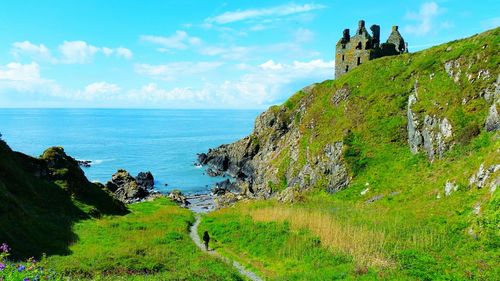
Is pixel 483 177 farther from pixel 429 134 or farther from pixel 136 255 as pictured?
pixel 136 255

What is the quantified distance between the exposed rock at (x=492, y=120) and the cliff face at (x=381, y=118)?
4.6 inches

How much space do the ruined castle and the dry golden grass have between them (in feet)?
185

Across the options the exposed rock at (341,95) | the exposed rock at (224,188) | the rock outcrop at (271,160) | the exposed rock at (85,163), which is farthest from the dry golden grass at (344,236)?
the exposed rock at (85,163)

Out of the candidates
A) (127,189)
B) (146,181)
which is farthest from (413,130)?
(146,181)

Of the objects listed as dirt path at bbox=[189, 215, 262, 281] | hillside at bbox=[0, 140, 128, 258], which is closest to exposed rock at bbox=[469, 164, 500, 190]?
dirt path at bbox=[189, 215, 262, 281]

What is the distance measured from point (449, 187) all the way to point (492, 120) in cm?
1053

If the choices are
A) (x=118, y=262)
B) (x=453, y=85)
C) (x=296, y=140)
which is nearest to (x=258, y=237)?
(x=118, y=262)

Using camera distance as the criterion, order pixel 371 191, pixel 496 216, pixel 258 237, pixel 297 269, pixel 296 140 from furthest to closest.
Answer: pixel 296 140
pixel 371 191
pixel 258 237
pixel 297 269
pixel 496 216

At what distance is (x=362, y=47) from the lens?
3423 inches

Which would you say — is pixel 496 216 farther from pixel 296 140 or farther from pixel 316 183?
pixel 296 140

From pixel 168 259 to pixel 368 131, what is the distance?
144 feet

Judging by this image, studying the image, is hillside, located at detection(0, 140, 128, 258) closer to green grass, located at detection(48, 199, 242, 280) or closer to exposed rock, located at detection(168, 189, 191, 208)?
green grass, located at detection(48, 199, 242, 280)

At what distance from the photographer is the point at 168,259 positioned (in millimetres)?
29625

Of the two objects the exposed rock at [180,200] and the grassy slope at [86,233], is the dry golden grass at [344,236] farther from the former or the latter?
the exposed rock at [180,200]
